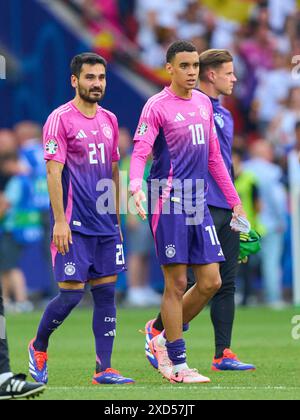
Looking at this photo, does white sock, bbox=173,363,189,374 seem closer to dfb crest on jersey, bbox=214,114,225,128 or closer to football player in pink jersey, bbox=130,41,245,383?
football player in pink jersey, bbox=130,41,245,383

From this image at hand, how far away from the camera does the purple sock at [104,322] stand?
995 cm

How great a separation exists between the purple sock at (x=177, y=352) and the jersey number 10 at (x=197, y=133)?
1.53 meters

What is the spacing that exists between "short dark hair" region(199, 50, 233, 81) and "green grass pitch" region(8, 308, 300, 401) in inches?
100

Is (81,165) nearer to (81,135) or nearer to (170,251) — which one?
(81,135)

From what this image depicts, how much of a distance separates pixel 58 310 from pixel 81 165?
1107 millimetres

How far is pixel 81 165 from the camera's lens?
9.85 m

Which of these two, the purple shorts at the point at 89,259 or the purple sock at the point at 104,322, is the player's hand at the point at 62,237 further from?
the purple sock at the point at 104,322

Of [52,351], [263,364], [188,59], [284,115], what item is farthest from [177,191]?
[284,115]

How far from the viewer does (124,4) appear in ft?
73.2

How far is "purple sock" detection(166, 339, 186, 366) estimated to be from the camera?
9914 mm

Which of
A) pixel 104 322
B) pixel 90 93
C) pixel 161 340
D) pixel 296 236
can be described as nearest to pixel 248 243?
pixel 161 340

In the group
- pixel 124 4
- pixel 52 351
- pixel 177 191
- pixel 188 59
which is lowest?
pixel 52 351

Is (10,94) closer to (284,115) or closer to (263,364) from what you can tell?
(284,115)
